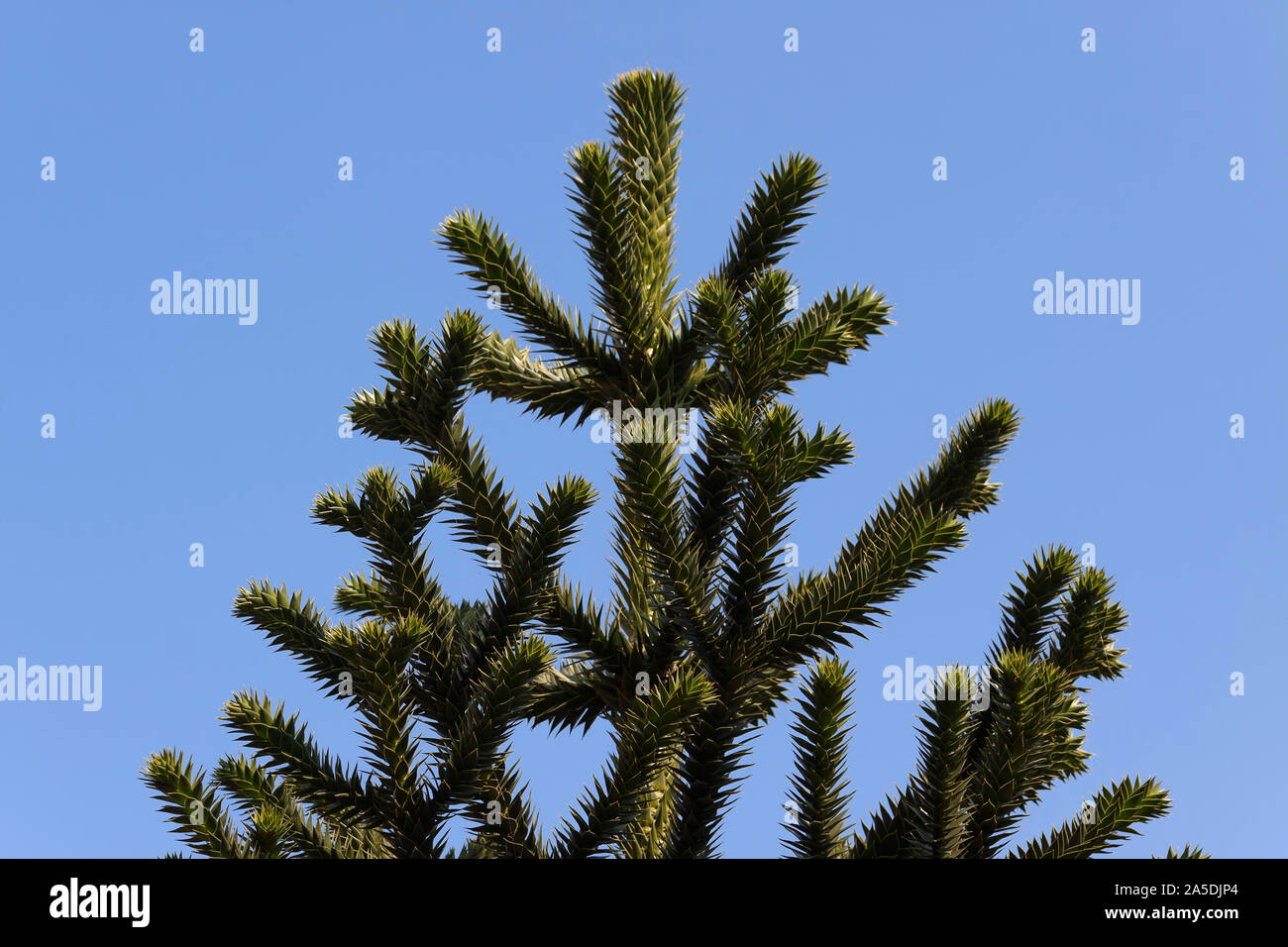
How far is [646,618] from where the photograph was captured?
4.90 m

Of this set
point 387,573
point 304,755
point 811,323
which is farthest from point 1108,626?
point 304,755

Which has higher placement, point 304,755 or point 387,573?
point 387,573

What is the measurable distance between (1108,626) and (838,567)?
50.0 inches

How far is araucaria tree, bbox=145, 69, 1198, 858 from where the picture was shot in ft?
14.0

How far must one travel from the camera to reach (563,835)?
171 inches

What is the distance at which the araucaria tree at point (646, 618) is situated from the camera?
14.0ft

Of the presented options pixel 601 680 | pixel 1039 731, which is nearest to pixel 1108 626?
pixel 1039 731

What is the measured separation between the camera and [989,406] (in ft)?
17.0

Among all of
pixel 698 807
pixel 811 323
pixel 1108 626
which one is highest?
pixel 811 323
